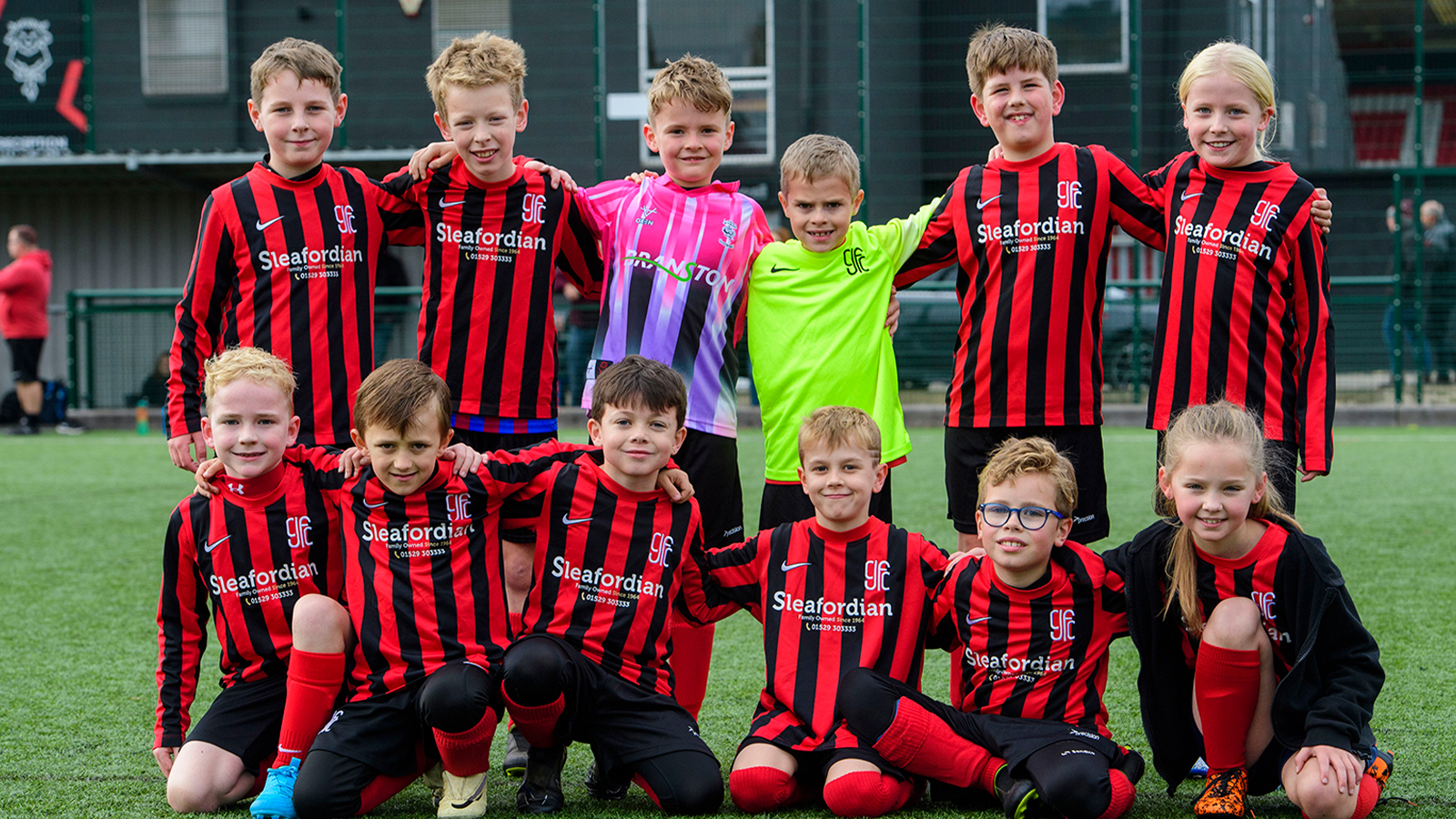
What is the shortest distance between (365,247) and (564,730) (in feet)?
4.58

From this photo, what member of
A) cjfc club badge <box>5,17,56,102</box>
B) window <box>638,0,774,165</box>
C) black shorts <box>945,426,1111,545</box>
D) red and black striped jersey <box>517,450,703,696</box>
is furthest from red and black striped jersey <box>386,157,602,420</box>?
cjfc club badge <box>5,17,56,102</box>

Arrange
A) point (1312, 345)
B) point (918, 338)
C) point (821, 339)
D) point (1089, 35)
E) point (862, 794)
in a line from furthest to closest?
1. point (1089, 35)
2. point (918, 338)
3. point (821, 339)
4. point (1312, 345)
5. point (862, 794)

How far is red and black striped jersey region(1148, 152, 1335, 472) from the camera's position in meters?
3.13

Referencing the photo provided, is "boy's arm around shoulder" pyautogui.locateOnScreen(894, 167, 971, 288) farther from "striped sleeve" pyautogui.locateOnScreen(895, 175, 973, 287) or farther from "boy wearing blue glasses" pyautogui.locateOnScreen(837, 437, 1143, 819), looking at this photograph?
"boy wearing blue glasses" pyautogui.locateOnScreen(837, 437, 1143, 819)

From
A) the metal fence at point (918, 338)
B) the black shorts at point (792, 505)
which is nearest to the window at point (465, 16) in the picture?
Answer: the metal fence at point (918, 338)

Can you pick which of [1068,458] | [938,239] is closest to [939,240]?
[938,239]

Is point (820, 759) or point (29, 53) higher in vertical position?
point (29, 53)

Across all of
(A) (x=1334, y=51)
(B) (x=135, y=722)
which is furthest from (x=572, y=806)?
(A) (x=1334, y=51)

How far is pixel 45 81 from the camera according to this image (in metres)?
12.1

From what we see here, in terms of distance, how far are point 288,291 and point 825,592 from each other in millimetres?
1547

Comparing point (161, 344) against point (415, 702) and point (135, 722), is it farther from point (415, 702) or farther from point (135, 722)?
point (415, 702)

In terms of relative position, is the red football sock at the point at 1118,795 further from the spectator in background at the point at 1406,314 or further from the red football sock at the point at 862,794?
the spectator in background at the point at 1406,314

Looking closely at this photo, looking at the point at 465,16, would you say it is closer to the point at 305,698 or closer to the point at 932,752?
the point at 305,698

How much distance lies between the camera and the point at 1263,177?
10.4 feet
